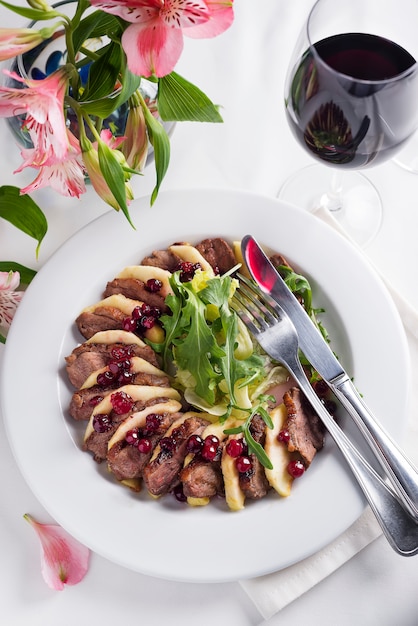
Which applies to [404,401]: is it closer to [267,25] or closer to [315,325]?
[315,325]

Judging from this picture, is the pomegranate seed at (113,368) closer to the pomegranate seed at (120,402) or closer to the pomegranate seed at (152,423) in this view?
the pomegranate seed at (120,402)

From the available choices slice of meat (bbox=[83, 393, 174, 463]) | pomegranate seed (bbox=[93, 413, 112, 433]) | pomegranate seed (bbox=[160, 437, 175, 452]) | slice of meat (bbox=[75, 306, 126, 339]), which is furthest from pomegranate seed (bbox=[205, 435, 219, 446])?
slice of meat (bbox=[75, 306, 126, 339])

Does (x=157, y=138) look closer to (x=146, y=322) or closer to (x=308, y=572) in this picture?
(x=146, y=322)

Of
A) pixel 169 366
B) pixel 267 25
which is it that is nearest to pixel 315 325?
pixel 169 366

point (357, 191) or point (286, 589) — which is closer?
point (286, 589)

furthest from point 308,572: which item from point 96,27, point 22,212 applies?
point 96,27
